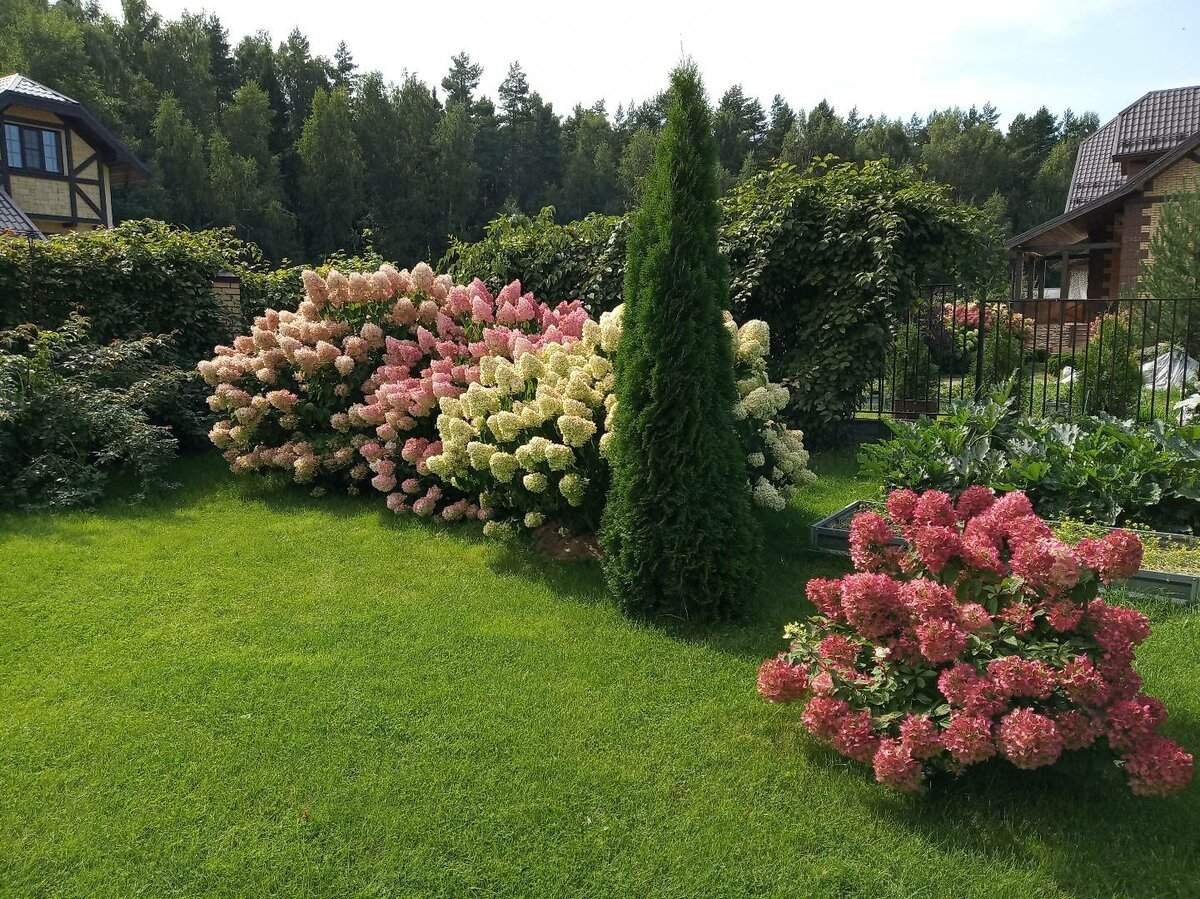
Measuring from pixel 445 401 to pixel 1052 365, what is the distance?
13.6 meters

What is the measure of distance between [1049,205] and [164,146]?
180ft

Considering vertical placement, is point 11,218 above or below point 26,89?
below

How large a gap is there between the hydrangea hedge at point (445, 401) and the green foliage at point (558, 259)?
1910mm

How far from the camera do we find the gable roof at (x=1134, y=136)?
2485 cm

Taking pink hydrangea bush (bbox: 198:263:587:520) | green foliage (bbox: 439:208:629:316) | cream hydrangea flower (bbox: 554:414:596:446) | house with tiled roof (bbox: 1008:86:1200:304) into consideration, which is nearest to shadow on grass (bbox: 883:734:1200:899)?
cream hydrangea flower (bbox: 554:414:596:446)

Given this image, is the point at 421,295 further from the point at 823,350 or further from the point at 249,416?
the point at 823,350

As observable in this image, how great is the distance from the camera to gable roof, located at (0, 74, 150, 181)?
77.0 feet

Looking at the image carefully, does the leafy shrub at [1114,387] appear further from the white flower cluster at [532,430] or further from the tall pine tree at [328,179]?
the tall pine tree at [328,179]

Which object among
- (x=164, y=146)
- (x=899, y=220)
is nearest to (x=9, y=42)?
(x=164, y=146)

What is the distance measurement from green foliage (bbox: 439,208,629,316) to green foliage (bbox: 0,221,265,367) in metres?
2.78

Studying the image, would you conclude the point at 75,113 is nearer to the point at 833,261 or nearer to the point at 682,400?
the point at 833,261

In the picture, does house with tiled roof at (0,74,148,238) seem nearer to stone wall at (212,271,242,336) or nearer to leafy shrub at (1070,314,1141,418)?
stone wall at (212,271,242,336)

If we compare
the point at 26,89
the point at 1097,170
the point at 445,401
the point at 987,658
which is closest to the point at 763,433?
the point at 445,401

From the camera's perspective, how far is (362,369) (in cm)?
700
